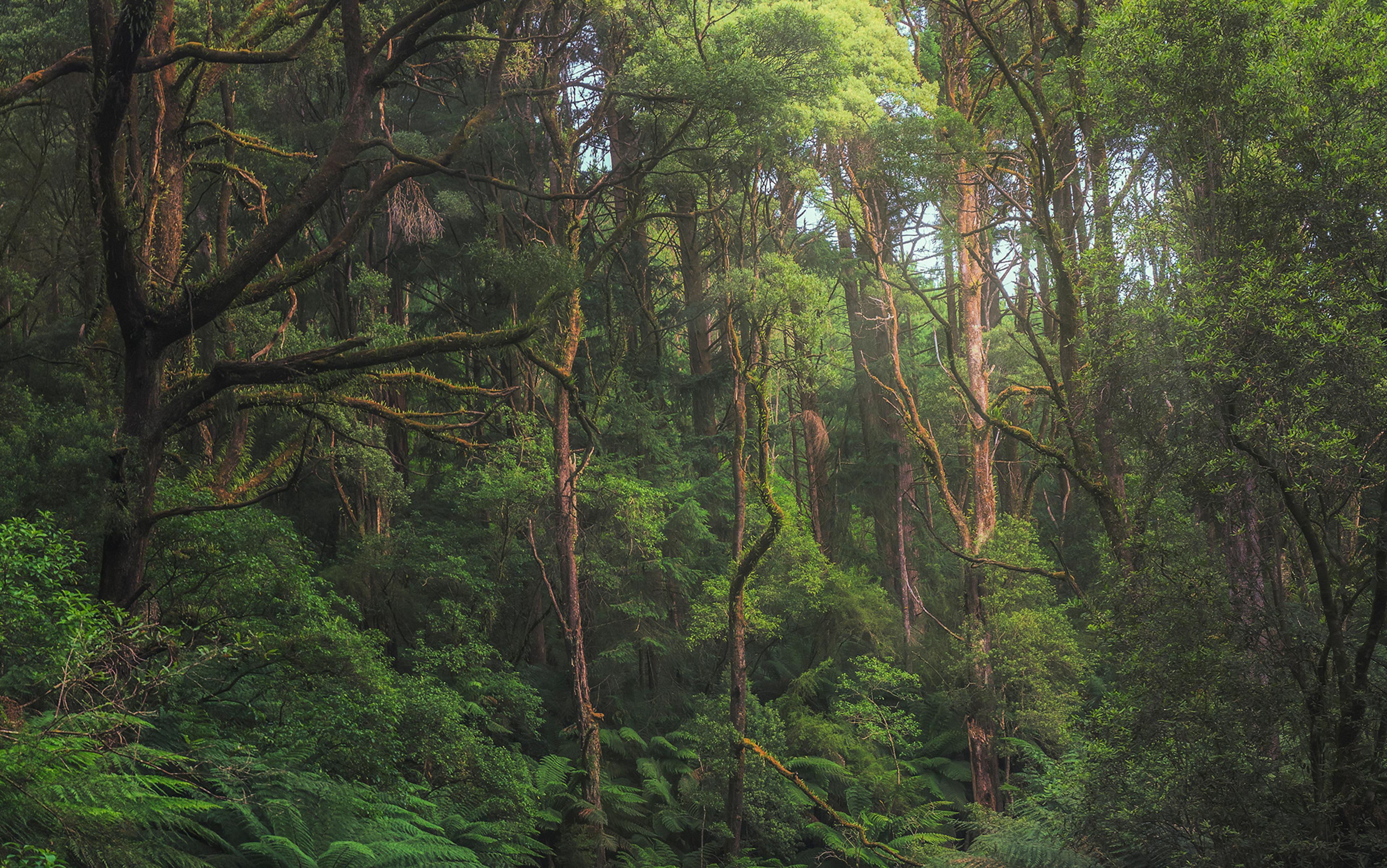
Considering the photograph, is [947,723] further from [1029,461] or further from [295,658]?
[295,658]

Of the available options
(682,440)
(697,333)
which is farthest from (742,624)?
(697,333)

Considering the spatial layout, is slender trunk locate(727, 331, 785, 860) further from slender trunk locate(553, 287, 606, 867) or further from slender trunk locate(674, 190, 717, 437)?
slender trunk locate(674, 190, 717, 437)

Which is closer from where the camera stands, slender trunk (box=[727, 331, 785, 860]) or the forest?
the forest

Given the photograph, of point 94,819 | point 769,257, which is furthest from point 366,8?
point 94,819

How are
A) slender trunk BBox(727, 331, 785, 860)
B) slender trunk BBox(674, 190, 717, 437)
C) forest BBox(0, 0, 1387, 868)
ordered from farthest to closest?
slender trunk BBox(674, 190, 717, 437)
slender trunk BBox(727, 331, 785, 860)
forest BBox(0, 0, 1387, 868)

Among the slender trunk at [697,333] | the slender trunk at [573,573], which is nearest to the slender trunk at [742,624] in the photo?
A: the slender trunk at [573,573]

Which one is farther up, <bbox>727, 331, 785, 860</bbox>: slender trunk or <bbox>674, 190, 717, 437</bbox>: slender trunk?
<bbox>674, 190, 717, 437</bbox>: slender trunk

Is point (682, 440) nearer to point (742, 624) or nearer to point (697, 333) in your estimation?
point (697, 333)

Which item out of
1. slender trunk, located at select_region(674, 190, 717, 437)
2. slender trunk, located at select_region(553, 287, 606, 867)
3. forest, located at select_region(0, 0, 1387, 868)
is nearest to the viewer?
forest, located at select_region(0, 0, 1387, 868)

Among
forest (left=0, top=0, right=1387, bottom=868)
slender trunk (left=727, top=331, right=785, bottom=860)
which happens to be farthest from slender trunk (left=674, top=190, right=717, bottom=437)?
slender trunk (left=727, top=331, right=785, bottom=860)

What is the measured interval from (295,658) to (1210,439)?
7.67 m

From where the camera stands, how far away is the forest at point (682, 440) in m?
5.97

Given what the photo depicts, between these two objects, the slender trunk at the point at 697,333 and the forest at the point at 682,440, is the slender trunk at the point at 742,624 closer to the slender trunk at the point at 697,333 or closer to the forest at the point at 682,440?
the forest at the point at 682,440

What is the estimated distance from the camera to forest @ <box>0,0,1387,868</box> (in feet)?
19.6
